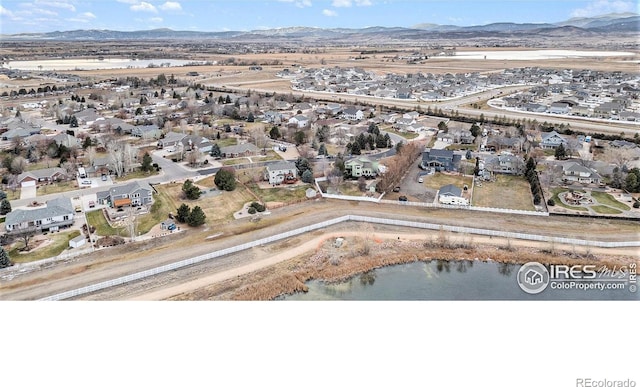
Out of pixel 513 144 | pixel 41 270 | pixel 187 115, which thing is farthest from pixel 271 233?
pixel 187 115

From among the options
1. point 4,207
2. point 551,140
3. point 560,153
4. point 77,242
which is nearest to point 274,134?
point 4,207

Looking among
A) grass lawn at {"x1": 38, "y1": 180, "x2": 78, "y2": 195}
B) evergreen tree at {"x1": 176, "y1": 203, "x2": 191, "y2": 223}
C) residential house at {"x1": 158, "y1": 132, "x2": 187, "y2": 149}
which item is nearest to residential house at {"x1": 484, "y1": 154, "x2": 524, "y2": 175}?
evergreen tree at {"x1": 176, "y1": 203, "x2": 191, "y2": 223}

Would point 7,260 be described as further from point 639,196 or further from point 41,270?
point 639,196

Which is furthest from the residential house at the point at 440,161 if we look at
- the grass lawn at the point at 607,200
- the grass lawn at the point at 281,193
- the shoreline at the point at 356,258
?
the shoreline at the point at 356,258

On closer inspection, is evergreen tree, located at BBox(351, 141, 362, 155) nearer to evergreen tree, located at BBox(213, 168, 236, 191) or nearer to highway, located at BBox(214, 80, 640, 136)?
evergreen tree, located at BBox(213, 168, 236, 191)

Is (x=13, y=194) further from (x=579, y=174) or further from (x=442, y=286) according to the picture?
(x=579, y=174)

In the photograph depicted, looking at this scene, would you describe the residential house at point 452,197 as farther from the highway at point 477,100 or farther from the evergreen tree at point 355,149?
the highway at point 477,100
